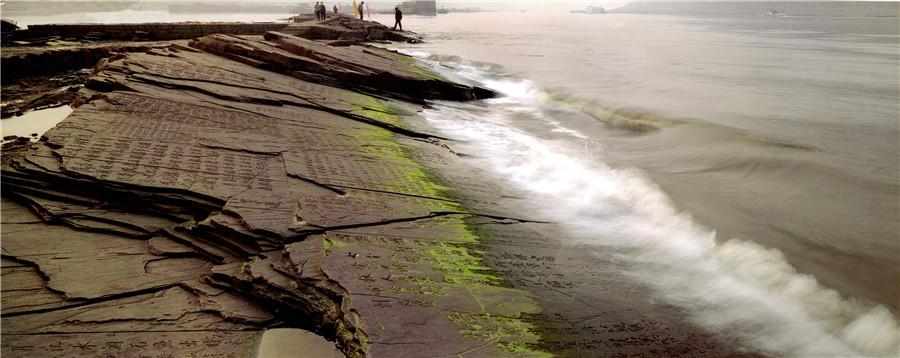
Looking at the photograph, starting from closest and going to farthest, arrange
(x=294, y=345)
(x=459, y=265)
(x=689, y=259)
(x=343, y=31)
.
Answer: (x=294, y=345), (x=459, y=265), (x=689, y=259), (x=343, y=31)

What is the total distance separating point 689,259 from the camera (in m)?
5.28

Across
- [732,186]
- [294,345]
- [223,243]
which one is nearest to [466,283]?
[294,345]

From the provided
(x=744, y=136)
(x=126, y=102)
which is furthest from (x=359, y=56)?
(x=744, y=136)

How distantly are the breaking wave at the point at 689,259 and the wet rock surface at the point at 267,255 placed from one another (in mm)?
538

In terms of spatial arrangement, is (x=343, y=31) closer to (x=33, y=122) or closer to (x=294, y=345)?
(x=33, y=122)

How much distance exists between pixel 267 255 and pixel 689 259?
4496 mm

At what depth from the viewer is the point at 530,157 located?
28.9 feet

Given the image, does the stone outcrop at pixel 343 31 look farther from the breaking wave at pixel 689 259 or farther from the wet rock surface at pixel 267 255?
the wet rock surface at pixel 267 255

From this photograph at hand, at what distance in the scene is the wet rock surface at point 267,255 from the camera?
3.26 metres

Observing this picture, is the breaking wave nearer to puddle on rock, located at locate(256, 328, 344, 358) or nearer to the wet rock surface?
the wet rock surface

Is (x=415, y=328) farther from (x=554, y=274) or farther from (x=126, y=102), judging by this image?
(x=126, y=102)

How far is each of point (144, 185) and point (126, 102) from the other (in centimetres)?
295

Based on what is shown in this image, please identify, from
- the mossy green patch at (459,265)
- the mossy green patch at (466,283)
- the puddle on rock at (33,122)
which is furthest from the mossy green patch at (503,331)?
the puddle on rock at (33,122)

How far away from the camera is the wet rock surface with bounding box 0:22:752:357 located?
326 centimetres
